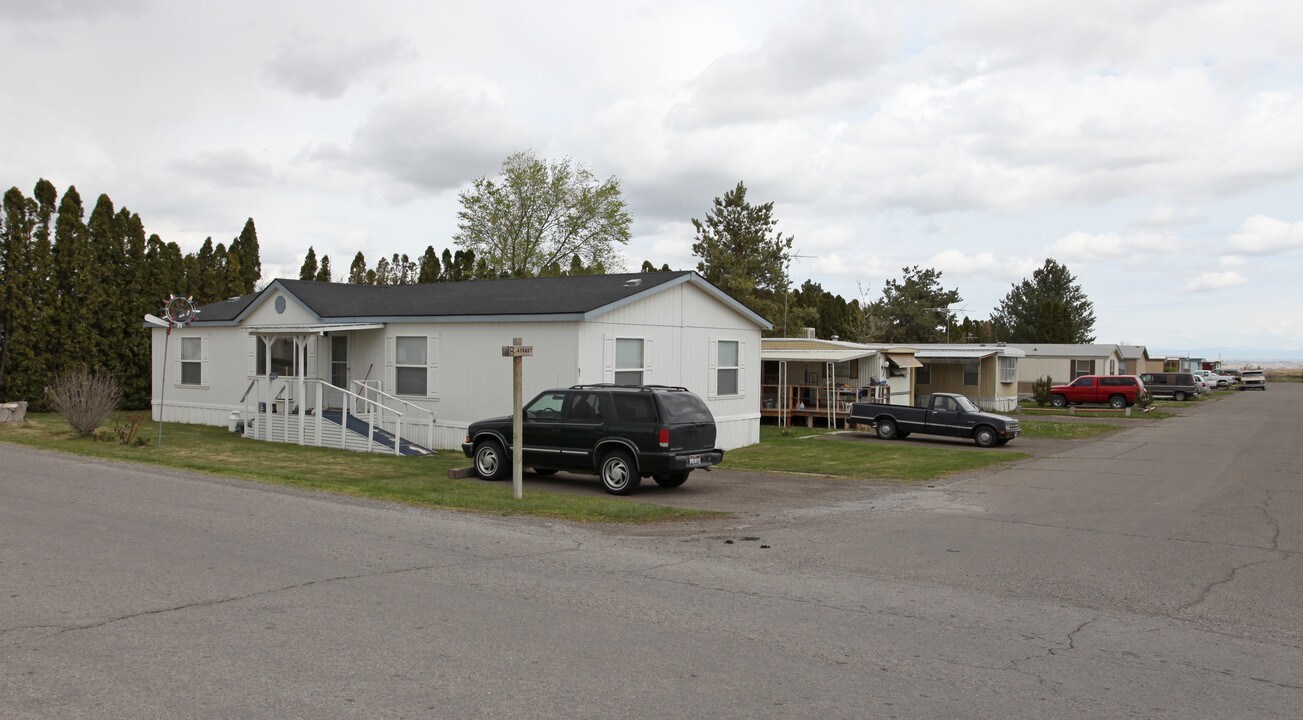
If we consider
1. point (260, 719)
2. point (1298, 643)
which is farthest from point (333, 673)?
point (1298, 643)

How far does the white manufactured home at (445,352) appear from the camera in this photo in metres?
19.5

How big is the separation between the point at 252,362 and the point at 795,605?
66.7ft

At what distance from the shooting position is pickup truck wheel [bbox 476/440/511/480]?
15875mm

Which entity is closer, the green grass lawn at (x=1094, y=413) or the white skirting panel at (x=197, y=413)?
the white skirting panel at (x=197, y=413)

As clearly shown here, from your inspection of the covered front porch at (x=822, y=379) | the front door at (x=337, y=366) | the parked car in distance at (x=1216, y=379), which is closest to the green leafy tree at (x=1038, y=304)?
the parked car in distance at (x=1216, y=379)

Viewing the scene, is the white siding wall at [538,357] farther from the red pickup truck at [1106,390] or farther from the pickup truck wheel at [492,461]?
the red pickup truck at [1106,390]

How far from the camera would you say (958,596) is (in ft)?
26.5

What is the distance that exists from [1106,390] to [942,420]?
22121 millimetres

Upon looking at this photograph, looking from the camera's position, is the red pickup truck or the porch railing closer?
the porch railing

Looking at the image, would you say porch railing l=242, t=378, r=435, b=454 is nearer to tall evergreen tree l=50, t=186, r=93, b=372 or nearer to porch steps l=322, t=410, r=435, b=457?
porch steps l=322, t=410, r=435, b=457

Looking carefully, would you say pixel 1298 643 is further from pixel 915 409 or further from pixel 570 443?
pixel 915 409

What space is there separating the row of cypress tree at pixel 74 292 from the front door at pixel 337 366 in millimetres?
10489

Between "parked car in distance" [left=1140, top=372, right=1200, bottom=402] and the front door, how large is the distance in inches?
1896

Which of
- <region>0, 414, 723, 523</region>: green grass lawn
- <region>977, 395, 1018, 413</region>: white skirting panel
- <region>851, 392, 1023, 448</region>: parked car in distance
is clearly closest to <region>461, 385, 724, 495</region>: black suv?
<region>0, 414, 723, 523</region>: green grass lawn
